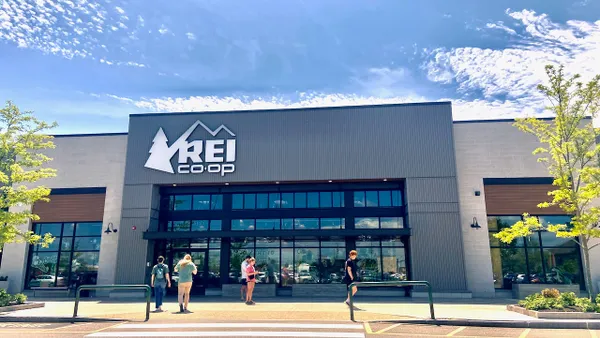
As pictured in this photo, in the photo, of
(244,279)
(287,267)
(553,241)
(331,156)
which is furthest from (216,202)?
(553,241)

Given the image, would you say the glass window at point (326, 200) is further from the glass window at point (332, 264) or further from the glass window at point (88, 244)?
the glass window at point (88, 244)

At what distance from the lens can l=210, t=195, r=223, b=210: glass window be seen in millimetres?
19641

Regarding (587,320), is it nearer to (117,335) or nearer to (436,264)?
(436,264)

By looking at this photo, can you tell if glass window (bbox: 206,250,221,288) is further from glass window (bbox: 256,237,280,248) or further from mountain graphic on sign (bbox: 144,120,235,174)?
mountain graphic on sign (bbox: 144,120,235,174)

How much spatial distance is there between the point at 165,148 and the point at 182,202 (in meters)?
2.77

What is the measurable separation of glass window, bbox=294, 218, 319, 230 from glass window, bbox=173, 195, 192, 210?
213 inches

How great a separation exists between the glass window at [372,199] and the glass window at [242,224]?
5.60m

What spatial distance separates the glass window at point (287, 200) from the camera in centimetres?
1927

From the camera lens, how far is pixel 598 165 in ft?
51.3

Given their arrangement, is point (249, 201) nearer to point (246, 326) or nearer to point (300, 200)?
point (300, 200)

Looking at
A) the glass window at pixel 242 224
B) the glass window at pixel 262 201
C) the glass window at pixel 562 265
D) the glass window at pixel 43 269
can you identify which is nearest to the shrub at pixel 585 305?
the glass window at pixel 562 265

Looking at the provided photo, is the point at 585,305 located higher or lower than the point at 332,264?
lower

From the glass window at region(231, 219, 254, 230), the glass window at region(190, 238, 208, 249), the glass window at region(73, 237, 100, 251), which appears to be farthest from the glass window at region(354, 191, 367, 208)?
A: the glass window at region(73, 237, 100, 251)

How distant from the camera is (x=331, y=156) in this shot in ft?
61.3
